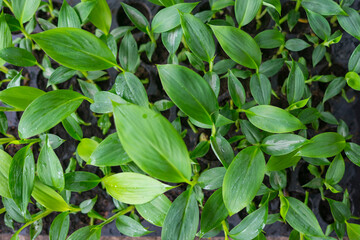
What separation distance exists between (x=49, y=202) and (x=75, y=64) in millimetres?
294

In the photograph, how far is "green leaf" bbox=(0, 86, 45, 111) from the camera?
56 cm

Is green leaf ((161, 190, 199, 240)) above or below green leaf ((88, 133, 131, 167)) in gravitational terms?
below

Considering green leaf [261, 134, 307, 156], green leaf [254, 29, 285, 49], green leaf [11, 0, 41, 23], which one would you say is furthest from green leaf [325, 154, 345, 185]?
green leaf [11, 0, 41, 23]

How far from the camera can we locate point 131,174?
19.5 inches

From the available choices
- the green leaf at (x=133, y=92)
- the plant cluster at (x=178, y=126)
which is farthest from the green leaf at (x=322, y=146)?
the green leaf at (x=133, y=92)

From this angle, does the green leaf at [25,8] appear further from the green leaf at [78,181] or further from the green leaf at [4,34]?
the green leaf at [78,181]

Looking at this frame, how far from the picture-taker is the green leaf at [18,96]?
0.56 metres

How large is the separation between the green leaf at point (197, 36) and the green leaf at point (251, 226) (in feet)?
1.04

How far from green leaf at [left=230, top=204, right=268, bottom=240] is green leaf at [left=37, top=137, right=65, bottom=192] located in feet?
1.17

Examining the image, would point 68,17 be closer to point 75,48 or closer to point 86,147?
point 75,48

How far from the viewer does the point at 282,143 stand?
1.68ft

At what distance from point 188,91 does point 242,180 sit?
0.58ft

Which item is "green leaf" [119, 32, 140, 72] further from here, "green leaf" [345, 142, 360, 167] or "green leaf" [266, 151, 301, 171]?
"green leaf" [345, 142, 360, 167]

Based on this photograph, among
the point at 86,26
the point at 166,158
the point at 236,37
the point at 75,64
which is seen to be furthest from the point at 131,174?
the point at 86,26
